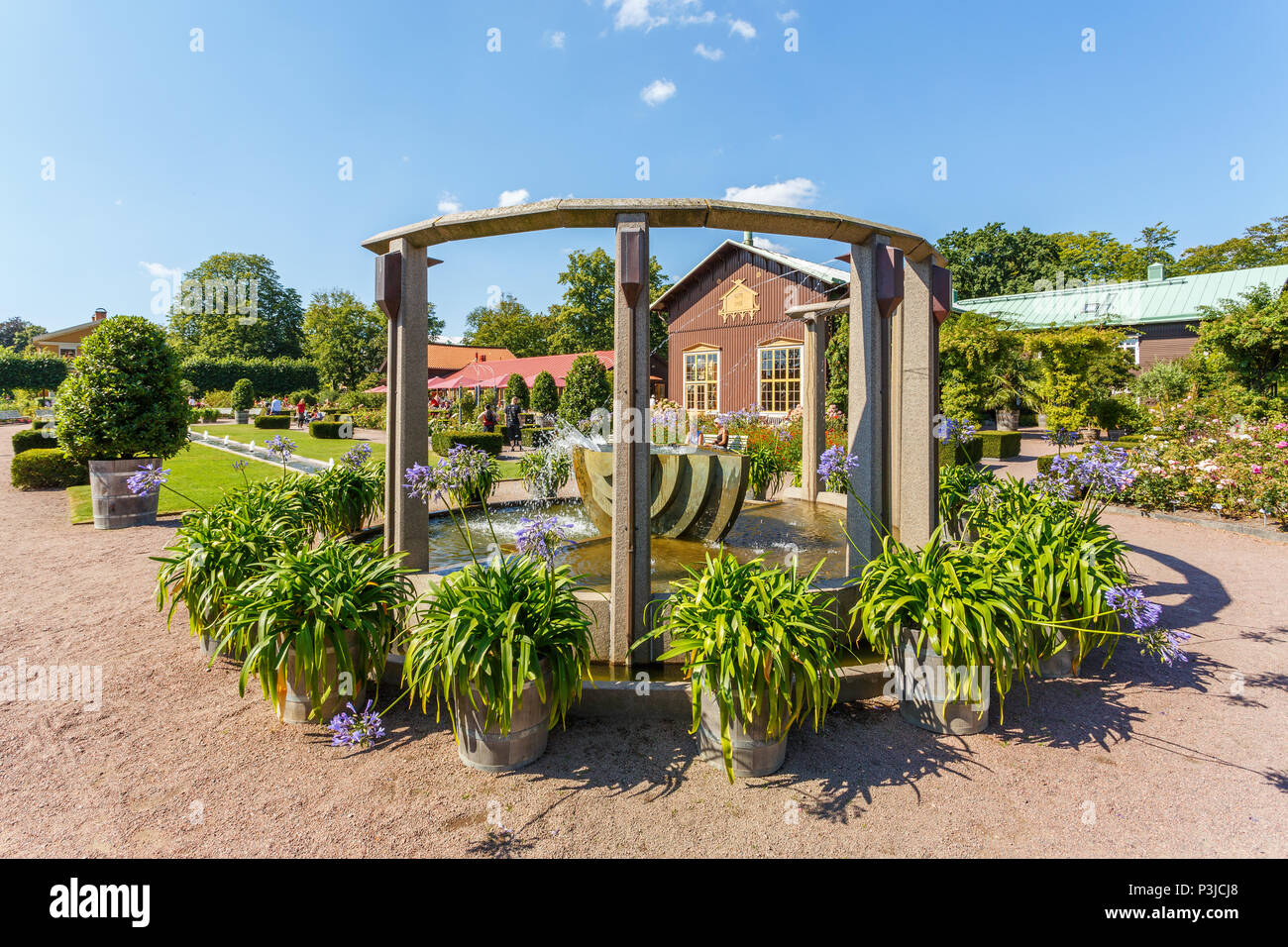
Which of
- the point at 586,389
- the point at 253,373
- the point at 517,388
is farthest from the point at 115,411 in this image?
the point at 253,373

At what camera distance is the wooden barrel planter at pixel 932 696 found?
3389 millimetres

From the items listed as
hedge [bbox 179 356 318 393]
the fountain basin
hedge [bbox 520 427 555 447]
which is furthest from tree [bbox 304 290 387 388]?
the fountain basin

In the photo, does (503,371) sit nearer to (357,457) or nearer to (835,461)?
(357,457)

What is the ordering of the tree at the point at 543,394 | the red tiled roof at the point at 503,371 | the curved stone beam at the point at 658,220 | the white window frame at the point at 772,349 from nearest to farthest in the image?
the curved stone beam at the point at 658,220, the white window frame at the point at 772,349, the tree at the point at 543,394, the red tiled roof at the point at 503,371

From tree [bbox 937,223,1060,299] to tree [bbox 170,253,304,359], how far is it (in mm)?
55372

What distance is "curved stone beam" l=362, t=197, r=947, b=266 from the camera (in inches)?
147

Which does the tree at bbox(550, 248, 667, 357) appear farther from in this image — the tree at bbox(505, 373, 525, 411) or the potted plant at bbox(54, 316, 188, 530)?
the potted plant at bbox(54, 316, 188, 530)

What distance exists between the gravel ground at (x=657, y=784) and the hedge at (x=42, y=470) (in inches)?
427

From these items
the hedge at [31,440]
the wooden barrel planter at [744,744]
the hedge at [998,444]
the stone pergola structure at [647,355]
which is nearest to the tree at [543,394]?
the hedge at [31,440]

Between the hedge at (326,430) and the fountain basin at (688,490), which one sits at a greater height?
the hedge at (326,430)

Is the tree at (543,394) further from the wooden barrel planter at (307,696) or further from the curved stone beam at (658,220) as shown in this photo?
the wooden barrel planter at (307,696)

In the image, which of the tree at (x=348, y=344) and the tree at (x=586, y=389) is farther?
the tree at (x=348, y=344)

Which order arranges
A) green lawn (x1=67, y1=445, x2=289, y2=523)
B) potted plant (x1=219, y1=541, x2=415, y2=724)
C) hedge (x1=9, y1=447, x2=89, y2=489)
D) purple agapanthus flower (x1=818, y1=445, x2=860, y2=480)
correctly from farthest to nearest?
hedge (x1=9, y1=447, x2=89, y2=489) < green lawn (x1=67, y1=445, x2=289, y2=523) < purple agapanthus flower (x1=818, y1=445, x2=860, y2=480) < potted plant (x1=219, y1=541, x2=415, y2=724)
